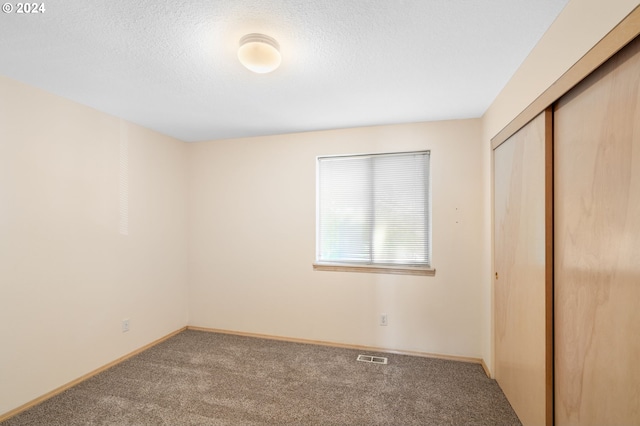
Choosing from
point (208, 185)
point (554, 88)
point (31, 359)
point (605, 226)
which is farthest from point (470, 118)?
point (31, 359)

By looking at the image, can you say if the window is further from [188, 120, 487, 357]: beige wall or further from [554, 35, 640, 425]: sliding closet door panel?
[554, 35, 640, 425]: sliding closet door panel

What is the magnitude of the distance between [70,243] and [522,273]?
358 centimetres

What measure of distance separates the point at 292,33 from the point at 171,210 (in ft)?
9.23

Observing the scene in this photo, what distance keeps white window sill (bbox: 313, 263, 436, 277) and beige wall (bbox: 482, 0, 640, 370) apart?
566 mm

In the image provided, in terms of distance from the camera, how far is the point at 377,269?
10.3ft

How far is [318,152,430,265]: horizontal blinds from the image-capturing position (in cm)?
311

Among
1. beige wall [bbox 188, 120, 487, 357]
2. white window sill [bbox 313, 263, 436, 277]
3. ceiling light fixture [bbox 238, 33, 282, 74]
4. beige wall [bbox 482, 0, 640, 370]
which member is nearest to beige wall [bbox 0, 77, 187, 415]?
beige wall [bbox 188, 120, 487, 357]

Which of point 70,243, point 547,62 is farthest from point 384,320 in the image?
point 70,243

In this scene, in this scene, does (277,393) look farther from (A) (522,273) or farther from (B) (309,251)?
(A) (522,273)

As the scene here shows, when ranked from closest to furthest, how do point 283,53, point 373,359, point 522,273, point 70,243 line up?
point 283,53 → point 522,273 → point 70,243 → point 373,359

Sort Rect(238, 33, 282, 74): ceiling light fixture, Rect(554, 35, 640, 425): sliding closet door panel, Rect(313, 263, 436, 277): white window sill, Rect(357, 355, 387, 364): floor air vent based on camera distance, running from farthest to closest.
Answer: Rect(313, 263, 436, 277): white window sill
Rect(357, 355, 387, 364): floor air vent
Rect(238, 33, 282, 74): ceiling light fixture
Rect(554, 35, 640, 425): sliding closet door panel

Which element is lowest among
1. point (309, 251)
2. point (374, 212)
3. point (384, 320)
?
point (384, 320)

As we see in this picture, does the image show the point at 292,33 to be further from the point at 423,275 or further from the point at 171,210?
the point at 171,210

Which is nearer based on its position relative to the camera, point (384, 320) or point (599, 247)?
point (599, 247)
